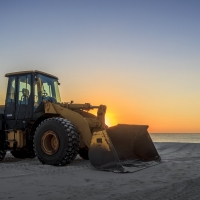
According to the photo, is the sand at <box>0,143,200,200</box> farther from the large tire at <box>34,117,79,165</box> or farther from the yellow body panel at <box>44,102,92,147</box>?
the yellow body panel at <box>44,102,92,147</box>

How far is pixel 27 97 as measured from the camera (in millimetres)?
9500

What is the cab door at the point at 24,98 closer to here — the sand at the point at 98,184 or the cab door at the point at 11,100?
the cab door at the point at 11,100

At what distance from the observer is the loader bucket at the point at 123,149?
22.0 feet

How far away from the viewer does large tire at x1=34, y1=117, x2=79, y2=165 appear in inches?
293

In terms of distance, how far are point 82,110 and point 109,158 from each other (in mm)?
2820

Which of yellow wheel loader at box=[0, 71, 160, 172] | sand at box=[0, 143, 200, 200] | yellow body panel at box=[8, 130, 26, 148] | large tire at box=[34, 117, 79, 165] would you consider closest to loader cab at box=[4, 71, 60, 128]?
yellow wheel loader at box=[0, 71, 160, 172]

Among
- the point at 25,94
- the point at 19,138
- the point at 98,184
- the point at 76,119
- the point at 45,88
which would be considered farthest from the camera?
the point at 45,88

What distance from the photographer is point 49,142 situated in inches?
320

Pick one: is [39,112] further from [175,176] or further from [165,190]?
[165,190]

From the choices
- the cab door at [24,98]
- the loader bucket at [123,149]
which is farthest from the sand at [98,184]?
the cab door at [24,98]

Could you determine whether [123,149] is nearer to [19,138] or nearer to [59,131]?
[59,131]

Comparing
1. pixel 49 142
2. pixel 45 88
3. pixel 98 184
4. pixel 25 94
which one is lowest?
pixel 98 184

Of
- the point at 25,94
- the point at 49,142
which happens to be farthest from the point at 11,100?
the point at 49,142

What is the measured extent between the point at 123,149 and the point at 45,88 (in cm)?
346
